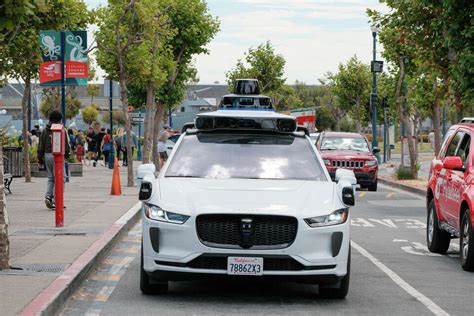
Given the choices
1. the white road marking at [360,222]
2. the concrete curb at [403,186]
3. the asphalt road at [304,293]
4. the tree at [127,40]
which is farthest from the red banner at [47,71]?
the concrete curb at [403,186]

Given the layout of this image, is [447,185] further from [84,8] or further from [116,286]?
[84,8]

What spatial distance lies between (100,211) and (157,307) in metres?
9.94

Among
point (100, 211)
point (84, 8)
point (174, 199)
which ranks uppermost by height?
point (84, 8)

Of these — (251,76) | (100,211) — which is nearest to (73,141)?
(100,211)

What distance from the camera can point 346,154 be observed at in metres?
30.4

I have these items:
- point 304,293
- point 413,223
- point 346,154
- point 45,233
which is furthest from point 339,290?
point 346,154

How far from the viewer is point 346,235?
9641 mm

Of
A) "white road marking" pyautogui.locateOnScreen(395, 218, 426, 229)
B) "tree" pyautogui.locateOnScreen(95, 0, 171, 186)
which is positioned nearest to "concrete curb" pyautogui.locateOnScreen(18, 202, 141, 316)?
"white road marking" pyautogui.locateOnScreen(395, 218, 426, 229)

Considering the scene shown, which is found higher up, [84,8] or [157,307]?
[84,8]

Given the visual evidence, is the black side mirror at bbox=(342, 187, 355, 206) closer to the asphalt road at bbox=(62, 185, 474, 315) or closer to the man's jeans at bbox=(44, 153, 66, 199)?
the asphalt road at bbox=(62, 185, 474, 315)

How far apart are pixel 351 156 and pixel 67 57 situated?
9.88 m

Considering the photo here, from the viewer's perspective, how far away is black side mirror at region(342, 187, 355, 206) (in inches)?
388

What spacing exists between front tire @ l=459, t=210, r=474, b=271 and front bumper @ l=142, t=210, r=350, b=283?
3.05 m

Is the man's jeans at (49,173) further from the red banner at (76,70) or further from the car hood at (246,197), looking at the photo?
the car hood at (246,197)
